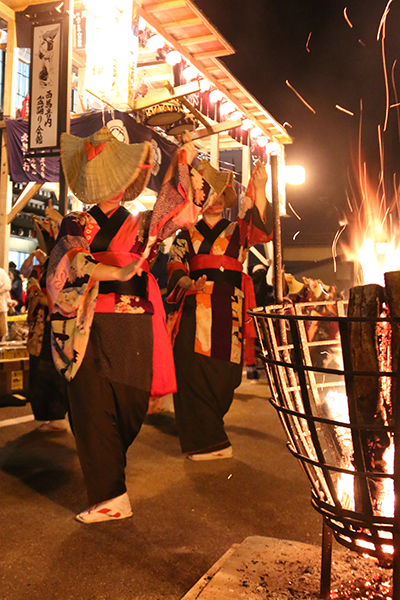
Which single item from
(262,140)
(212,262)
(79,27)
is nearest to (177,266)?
(212,262)

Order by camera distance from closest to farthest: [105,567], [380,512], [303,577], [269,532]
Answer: [380,512], [303,577], [105,567], [269,532]

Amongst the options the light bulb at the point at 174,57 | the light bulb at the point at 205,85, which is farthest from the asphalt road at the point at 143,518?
the light bulb at the point at 205,85

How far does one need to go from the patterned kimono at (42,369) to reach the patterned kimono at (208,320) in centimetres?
107

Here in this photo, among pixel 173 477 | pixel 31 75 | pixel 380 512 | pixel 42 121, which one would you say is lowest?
pixel 173 477

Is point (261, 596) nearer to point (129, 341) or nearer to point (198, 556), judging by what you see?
point (198, 556)

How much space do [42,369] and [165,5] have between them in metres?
5.12

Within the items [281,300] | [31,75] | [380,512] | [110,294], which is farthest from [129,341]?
[31,75]

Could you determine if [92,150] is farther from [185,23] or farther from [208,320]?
[185,23]

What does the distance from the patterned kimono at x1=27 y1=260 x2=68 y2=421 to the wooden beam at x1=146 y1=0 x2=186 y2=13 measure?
426 cm

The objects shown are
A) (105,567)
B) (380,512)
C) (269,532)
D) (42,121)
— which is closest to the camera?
(380,512)

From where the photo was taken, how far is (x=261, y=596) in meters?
1.31

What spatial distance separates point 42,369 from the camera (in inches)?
164

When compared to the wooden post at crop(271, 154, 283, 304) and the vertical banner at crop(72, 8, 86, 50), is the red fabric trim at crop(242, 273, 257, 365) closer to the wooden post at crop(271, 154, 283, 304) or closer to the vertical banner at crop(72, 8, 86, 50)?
the wooden post at crop(271, 154, 283, 304)

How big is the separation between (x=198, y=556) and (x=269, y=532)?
0.41 m
